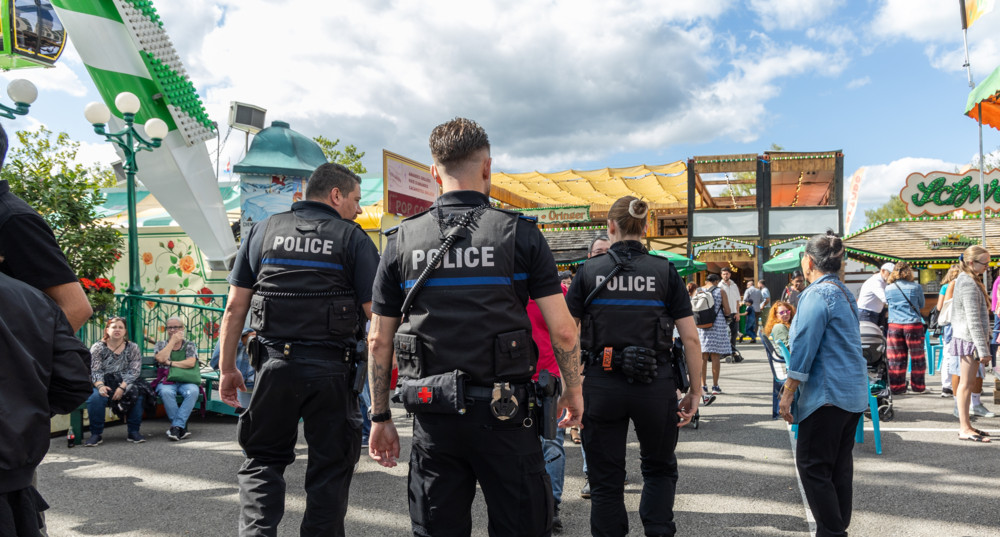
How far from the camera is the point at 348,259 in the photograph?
11.3ft

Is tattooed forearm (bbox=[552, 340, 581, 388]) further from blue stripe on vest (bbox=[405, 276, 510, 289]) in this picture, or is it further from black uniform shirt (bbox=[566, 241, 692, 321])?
black uniform shirt (bbox=[566, 241, 692, 321])

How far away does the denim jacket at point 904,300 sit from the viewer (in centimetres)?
866

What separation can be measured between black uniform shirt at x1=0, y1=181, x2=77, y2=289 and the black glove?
8.52 feet

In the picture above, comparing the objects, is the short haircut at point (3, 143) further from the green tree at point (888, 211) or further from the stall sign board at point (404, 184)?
the green tree at point (888, 211)

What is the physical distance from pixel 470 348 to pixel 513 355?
157 mm

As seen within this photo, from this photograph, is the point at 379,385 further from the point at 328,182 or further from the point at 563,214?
the point at 563,214

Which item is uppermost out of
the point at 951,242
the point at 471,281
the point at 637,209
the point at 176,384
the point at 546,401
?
the point at 951,242

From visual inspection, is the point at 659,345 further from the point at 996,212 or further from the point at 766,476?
the point at 996,212

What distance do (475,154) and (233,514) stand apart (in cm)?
340

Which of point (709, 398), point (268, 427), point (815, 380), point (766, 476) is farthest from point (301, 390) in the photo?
point (709, 398)

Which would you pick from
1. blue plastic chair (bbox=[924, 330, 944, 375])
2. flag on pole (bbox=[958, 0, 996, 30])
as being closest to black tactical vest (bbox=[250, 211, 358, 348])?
flag on pole (bbox=[958, 0, 996, 30])

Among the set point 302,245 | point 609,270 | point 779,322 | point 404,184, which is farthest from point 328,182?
point 404,184

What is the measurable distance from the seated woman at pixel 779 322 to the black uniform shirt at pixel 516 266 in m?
5.77

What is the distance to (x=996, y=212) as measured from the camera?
Result: 2153cm
